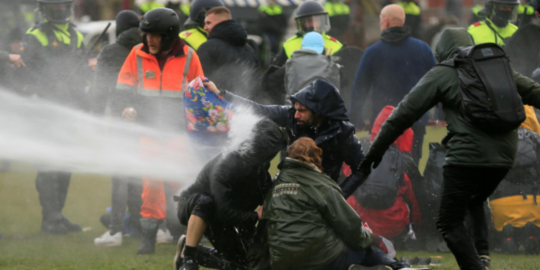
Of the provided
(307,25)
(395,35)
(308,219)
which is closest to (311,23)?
(307,25)

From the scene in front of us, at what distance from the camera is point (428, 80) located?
5.37 metres

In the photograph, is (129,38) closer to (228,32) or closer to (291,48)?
(228,32)

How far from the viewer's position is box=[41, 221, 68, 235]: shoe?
8.42 m

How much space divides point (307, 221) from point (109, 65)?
136 inches

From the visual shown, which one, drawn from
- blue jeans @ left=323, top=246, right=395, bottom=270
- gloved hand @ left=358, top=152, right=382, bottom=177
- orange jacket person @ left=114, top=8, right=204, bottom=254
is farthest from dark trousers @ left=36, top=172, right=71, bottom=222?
gloved hand @ left=358, top=152, right=382, bottom=177

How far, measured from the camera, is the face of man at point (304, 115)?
230 inches

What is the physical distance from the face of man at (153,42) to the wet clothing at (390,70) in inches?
91.3

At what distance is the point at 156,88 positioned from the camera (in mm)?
7484

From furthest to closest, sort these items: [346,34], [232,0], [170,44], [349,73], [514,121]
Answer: [232,0] → [346,34] → [349,73] → [170,44] → [514,121]

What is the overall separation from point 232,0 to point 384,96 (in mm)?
13742

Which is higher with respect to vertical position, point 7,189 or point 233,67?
point 233,67

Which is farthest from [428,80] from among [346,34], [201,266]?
[346,34]

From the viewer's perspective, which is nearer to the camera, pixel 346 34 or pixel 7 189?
pixel 7 189

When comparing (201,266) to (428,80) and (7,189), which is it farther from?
(7,189)
